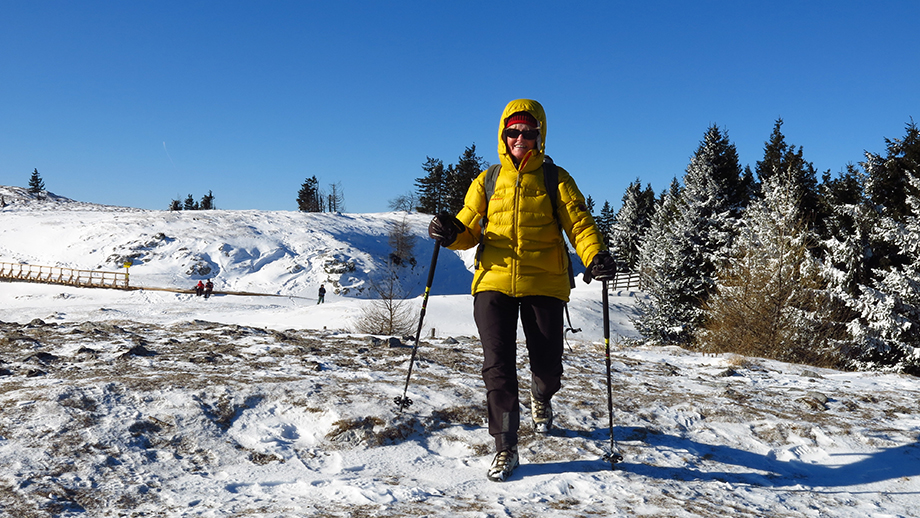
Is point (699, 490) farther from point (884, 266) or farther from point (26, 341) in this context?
point (884, 266)

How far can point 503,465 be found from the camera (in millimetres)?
3328

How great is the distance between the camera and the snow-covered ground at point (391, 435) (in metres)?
2.97

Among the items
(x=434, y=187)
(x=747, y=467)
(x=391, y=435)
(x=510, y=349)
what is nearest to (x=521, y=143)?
(x=510, y=349)

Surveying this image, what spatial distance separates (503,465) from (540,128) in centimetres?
241

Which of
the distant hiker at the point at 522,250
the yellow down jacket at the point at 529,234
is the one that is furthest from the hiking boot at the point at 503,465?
the yellow down jacket at the point at 529,234

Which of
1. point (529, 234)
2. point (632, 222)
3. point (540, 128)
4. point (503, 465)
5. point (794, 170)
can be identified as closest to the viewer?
point (503, 465)

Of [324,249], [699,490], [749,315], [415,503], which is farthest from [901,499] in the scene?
[324,249]

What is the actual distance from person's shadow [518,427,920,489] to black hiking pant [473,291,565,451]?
1.17 feet

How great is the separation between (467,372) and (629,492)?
2964mm

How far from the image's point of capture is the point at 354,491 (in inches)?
120

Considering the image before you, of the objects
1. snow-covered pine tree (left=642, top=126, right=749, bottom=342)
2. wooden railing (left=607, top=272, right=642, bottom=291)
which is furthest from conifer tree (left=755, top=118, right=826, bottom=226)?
wooden railing (left=607, top=272, right=642, bottom=291)

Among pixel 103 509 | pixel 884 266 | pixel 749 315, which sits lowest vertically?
pixel 103 509

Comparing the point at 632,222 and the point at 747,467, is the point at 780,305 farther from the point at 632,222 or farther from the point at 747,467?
the point at 632,222

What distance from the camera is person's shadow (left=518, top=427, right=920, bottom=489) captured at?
349 centimetres
